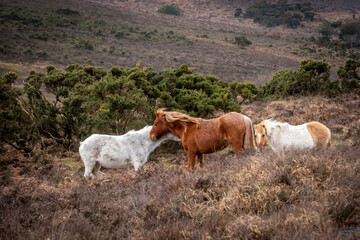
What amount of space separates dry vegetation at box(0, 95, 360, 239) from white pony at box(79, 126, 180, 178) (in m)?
1.15

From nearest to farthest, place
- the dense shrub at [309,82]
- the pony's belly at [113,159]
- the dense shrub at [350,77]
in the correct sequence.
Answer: the pony's belly at [113,159]
the dense shrub at [350,77]
the dense shrub at [309,82]

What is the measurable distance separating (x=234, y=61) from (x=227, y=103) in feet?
123

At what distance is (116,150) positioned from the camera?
7.85 m

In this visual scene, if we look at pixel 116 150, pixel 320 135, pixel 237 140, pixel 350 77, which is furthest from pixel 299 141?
pixel 350 77

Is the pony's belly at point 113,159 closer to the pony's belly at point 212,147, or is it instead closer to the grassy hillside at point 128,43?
the pony's belly at point 212,147

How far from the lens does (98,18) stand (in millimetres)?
64000

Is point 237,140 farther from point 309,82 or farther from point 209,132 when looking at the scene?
point 309,82

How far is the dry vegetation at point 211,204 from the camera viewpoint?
11.7 ft

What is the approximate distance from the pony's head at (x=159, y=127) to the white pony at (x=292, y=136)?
2.42 m

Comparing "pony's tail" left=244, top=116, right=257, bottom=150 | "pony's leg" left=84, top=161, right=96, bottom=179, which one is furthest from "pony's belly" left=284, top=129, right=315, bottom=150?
"pony's leg" left=84, top=161, right=96, bottom=179

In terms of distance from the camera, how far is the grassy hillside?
41641mm

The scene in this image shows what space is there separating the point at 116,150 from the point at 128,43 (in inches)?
1900

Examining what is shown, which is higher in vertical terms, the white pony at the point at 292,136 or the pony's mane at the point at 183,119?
the pony's mane at the point at 183,119

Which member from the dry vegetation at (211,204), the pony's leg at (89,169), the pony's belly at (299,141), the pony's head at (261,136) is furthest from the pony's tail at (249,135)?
the pony's leg at (89,169)
